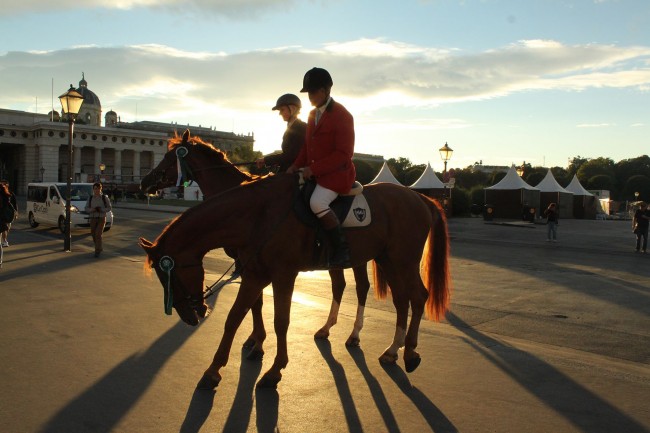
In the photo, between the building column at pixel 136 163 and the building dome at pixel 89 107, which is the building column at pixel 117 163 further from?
the building dome at pixel 89 107

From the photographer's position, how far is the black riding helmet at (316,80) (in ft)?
17.4

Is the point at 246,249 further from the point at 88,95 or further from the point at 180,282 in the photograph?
the point at 88,95

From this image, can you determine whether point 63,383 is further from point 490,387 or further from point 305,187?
point 490,387

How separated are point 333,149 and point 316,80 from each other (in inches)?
25.8

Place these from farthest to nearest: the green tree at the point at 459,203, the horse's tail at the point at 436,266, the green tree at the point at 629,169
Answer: the green tree at the point at 629,169 → the green tree at the point at 459,203 → the horse's tail at the point at 436,266

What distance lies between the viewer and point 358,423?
4.26 m

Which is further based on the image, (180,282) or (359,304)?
(359,304)

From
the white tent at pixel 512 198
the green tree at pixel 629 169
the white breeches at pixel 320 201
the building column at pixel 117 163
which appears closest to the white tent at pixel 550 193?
the white tent at pixel 512 198

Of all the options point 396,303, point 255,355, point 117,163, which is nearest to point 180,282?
point 255,355

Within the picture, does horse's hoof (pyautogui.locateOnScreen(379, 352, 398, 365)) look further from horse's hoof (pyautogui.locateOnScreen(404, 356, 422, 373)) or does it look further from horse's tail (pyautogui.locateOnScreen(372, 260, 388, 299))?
horse's tail (pyautogui.locateOnScreen(372, 260, 388, 299))

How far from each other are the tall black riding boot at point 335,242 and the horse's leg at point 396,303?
646 mm

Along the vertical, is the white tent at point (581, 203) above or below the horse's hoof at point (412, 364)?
above

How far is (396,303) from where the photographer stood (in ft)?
19.1

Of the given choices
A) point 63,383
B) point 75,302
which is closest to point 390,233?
point 63,383
